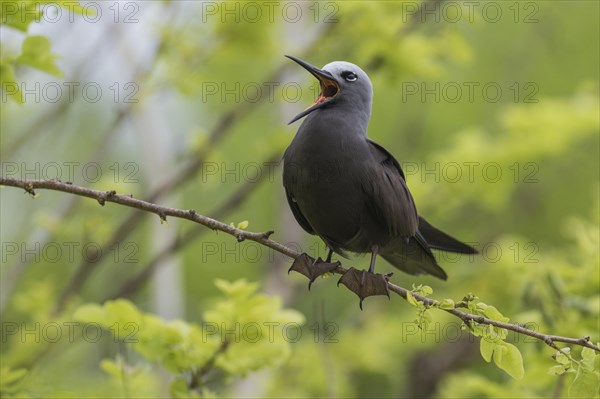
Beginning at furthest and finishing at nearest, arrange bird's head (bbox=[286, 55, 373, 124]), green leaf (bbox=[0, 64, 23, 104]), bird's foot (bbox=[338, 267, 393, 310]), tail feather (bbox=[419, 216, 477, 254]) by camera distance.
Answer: tail feather (bbox=[419, 216, 477, 254]) < bird's head (bbox=[286, 55, 373, 124]) < bird's foot (bbox=[338, 267, 393, 310]) < green leaf (bbox=[0, 64, 23, 104])

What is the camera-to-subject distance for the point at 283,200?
864 cm

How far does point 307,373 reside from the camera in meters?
8.16

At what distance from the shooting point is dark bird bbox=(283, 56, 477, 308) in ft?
14.6

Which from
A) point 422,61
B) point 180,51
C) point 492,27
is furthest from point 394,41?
point 492,27

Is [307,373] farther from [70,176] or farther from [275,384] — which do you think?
[70,176]

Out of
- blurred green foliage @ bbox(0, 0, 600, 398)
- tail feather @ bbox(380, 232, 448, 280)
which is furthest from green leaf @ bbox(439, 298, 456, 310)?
tail feather @ bbox(380, 232, 448, 280)

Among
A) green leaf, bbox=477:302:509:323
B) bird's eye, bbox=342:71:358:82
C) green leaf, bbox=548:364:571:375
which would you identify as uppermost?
bird's eye, bbox=342:71:358:82

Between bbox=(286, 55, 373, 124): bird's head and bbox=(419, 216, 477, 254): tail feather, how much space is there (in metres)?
0.89

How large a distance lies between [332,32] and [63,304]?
317 centimetres

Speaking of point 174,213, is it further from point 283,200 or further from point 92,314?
point 283,200

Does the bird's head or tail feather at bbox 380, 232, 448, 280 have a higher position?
the bird's head

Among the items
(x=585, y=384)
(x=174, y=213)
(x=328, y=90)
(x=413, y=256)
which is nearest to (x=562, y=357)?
(x=585, y=384)

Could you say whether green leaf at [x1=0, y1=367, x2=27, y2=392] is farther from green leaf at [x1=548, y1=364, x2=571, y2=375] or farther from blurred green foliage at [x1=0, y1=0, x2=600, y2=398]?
green leaf at [x1=548, y1=364, x2=571, y2=375]

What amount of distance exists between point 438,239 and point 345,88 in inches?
47.6
